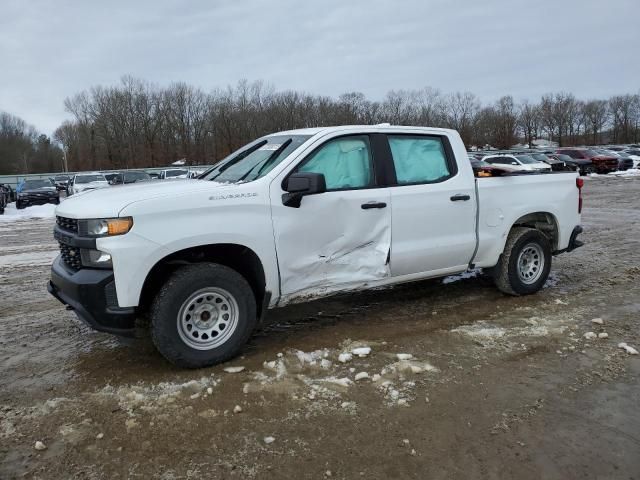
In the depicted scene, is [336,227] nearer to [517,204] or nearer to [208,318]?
[208,318]

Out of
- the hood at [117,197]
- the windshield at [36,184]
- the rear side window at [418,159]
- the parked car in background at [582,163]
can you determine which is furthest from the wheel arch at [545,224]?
the parked car in background at [582,163]

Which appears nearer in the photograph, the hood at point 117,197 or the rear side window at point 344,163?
the hood at point 117,197

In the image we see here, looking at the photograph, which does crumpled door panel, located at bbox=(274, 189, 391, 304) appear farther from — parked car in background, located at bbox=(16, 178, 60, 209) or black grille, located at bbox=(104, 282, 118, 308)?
parked car in background, located at bbox=(16, 178, 60, 209)

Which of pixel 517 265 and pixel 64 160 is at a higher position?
pixel 64 160

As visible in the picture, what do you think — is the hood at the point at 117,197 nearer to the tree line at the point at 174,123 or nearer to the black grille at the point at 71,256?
the black grille at the point at 71,256

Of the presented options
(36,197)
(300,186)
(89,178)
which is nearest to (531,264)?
(300,186)

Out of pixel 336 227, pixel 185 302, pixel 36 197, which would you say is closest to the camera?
pixel 185 302

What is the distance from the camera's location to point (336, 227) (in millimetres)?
4723

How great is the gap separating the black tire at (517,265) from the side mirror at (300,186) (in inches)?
106

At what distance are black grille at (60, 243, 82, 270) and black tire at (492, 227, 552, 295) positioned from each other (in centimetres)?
442

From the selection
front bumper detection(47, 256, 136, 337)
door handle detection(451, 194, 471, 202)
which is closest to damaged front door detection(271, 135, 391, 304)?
door handle detection(451, 194, 471, 202)

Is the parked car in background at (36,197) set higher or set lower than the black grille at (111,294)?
higher

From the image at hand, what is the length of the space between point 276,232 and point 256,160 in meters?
0.94

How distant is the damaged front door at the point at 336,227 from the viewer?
452 centimetres
